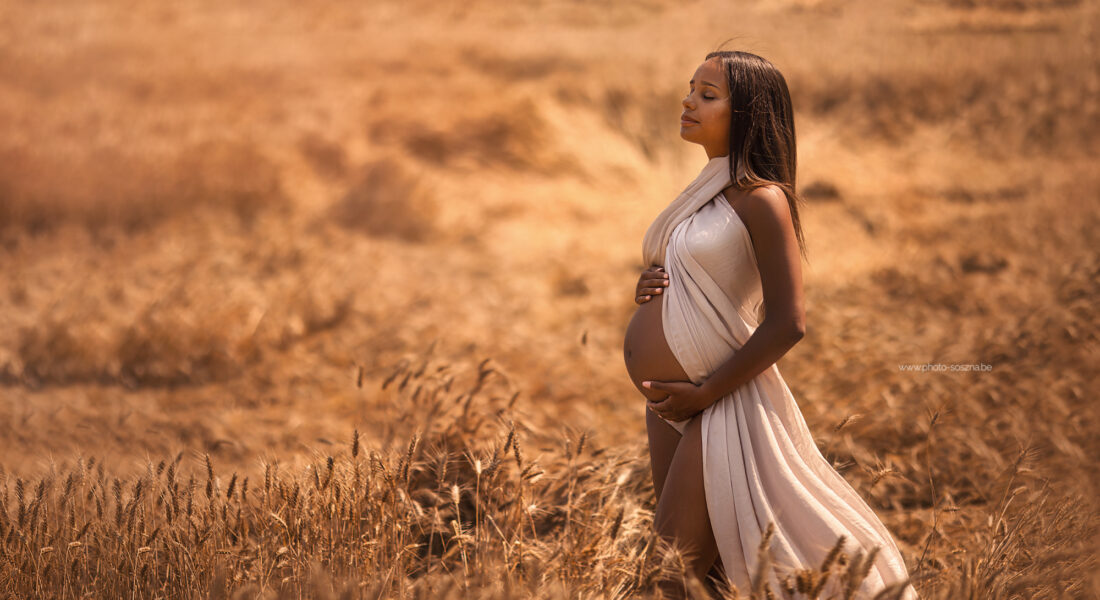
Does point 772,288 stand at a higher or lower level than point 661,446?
higher

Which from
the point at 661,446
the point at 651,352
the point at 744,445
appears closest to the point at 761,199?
the point at 651,352

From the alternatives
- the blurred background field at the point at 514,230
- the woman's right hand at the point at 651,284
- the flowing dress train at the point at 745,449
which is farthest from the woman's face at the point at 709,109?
the blurred background field at the point at 514,230

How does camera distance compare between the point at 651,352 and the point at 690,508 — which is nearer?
the point at 690,508

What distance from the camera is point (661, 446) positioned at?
2.51 m

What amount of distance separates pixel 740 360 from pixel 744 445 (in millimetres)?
239

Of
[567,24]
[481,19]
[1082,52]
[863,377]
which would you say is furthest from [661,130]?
[863,377]

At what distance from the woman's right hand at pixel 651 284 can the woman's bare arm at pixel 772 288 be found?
0.96ft

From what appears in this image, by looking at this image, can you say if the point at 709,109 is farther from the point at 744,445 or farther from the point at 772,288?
the point at 744,445

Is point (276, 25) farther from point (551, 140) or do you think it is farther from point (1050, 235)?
point (1050, 235)

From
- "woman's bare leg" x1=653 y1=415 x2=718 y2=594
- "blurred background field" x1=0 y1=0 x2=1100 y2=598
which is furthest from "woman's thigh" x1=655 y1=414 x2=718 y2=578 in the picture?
"blurred background field" x1=0 y1=0 x2=1100 y2=598

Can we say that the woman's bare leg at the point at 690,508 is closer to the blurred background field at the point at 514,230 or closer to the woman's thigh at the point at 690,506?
the woman's thigh at the point at 690,506

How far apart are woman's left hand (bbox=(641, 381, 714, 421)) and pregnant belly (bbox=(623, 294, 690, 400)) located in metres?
0.03

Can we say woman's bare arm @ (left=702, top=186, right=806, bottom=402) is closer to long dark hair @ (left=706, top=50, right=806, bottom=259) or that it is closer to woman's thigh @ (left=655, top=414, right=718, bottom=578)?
long dark hair @ (left=706, top=50, right=806, bottom=259)

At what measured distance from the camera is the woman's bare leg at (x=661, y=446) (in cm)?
249
